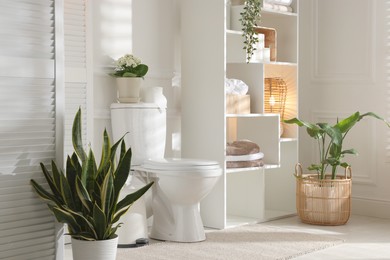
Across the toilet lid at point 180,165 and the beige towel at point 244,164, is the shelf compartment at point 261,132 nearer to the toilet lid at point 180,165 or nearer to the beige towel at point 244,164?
the beige towel at point 244,164

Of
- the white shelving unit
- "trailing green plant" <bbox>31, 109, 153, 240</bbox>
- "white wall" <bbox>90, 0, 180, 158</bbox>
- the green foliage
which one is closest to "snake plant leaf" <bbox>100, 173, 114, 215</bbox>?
"trailing green plant" <bbox>31, 109, 153, 240</bbox>

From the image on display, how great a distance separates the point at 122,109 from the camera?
4.25 metres

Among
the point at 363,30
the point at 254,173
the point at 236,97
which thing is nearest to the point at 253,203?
the point at 254,173

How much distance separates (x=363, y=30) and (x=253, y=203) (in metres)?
1.54

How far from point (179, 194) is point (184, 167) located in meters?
0.17

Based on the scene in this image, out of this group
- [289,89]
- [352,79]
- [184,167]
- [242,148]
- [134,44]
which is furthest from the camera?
[352,79]

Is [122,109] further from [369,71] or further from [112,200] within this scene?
[369,71]

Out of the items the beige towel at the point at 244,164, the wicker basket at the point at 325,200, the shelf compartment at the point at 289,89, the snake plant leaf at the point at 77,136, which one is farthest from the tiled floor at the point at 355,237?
the snake plant leaf at the point at 77,136

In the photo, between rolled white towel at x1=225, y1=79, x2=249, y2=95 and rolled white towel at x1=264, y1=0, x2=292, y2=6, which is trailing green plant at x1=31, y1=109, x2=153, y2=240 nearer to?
rolled white towel at x1=225, y1=79, x2=249, y2=95

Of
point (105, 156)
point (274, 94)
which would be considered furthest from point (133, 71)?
point (274, 94)

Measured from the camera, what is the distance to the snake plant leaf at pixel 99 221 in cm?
321

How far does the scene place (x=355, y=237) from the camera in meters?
4.37

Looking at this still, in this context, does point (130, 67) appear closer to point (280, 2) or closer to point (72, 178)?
point (72, 178)

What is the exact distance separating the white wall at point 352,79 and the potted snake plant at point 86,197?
2423 mm
